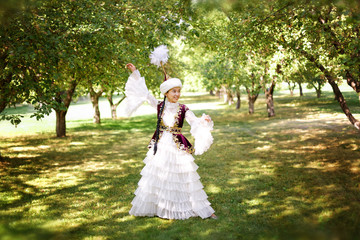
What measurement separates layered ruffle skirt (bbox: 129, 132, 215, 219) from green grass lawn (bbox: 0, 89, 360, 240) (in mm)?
214

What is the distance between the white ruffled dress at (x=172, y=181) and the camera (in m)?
5.57

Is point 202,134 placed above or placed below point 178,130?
below

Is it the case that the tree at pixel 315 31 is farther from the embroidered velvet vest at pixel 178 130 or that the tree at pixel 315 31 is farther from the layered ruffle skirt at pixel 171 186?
the layered ruffle skirt at pixel 171 186

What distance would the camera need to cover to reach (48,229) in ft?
3.18

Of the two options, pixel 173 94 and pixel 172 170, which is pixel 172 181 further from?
pixel 173 94

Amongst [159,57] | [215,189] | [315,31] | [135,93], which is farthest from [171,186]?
[315,31]

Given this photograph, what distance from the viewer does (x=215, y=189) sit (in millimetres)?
7578

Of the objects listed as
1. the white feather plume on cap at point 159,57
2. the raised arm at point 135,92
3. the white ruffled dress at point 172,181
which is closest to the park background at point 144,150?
the white ruffled dress at point 172,181

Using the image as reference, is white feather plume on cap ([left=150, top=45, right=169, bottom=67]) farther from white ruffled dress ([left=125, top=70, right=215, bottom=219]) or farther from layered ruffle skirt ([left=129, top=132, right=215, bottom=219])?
layered ruffle skirt ([left=129, top=132, right=215, bottom=219])

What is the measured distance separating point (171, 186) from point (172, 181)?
10cm

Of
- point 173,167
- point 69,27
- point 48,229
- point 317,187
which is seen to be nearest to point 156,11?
point 69,27

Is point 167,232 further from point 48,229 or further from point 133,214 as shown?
point 48,229

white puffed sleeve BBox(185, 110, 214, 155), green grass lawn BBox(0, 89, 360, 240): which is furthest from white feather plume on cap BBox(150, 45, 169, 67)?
green grass lawn BBox(0, 89, 360, 240)

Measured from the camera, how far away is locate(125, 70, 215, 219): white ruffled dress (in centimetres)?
557
